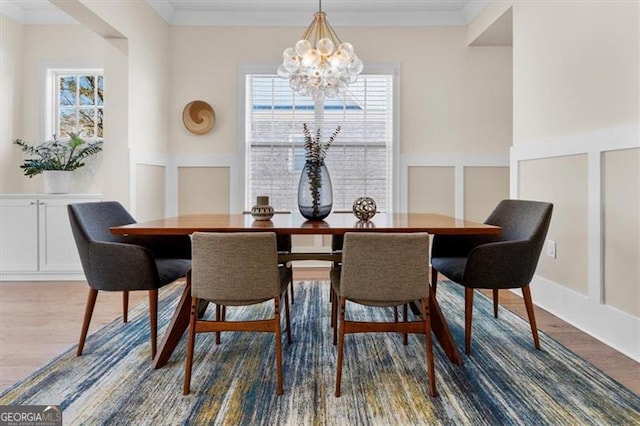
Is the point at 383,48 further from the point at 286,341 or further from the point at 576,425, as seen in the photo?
the point at 576,425

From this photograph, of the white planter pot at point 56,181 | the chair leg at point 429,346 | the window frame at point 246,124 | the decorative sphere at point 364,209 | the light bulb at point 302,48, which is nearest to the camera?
the chair leg at point 429,346

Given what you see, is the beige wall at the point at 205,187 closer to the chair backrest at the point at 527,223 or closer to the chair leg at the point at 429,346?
the chair backrest at the point at 527,223

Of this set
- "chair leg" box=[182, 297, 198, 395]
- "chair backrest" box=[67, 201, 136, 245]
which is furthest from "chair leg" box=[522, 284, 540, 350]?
"chair backrest" box=[67, 201, 136, 245]

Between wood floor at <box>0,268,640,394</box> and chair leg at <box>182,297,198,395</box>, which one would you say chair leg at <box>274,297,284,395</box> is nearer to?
chair leg at <box>182,297,198,395</box>

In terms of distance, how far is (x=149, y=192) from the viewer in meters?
4.11

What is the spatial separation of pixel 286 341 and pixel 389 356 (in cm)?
62

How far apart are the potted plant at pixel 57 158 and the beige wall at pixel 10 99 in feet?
0.36

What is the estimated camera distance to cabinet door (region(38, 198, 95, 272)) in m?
3.81

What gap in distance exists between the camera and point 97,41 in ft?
14.4

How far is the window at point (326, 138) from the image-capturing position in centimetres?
452

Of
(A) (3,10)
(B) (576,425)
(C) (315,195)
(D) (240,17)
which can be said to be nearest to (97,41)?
(A) (3,10)

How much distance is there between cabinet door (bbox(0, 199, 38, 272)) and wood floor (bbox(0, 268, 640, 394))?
0.19 meters

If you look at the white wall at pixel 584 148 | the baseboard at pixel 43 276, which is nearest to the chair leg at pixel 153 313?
the baseboard at pixel 43 276

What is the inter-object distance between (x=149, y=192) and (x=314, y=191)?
244 centimetres
